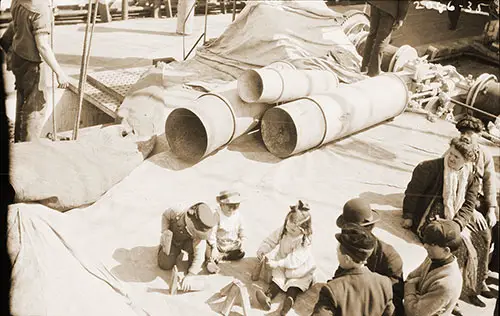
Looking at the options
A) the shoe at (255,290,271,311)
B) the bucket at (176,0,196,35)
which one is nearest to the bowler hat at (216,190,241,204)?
the shoe at (255,290,271,311)

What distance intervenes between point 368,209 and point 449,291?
731 millimetres

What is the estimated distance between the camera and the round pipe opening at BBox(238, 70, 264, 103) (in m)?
6.34

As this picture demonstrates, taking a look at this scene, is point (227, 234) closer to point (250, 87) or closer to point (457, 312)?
point (457, 312)

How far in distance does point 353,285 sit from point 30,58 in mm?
4057

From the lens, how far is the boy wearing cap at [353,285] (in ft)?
10.3

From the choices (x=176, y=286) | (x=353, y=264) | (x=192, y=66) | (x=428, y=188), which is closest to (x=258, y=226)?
(x=176, y=286)

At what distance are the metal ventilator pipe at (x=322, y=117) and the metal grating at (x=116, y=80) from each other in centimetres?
213

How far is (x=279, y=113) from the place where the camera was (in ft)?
20.8

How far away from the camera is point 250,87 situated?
253 inches

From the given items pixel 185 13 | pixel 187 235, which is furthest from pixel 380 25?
pixel 187 235

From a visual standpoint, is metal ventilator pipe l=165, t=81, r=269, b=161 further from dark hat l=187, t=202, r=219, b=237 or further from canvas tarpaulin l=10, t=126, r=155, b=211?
dark hat l=187, t=202, r=219, b=237

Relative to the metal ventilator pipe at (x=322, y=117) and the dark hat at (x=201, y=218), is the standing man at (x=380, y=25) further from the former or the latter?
the dark hat at (x=201, y=218)

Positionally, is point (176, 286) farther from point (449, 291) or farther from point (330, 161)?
point (330, 161)

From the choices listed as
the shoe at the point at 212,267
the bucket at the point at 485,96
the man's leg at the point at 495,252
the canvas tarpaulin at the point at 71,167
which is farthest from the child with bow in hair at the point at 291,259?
the bucket at the point at 485,96
